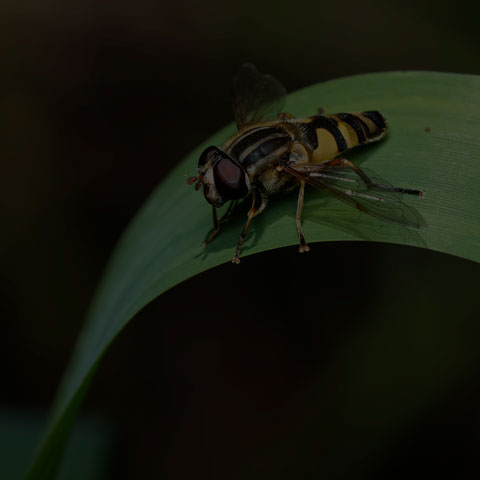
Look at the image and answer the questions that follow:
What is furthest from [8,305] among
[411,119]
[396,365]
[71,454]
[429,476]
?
[411,119]

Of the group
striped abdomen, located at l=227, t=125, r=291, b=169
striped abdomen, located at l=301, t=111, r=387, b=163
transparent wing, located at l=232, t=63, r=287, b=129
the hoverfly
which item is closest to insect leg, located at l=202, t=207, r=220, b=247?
the hoverfly

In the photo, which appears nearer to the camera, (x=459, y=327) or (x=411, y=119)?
(x=411, y=119)

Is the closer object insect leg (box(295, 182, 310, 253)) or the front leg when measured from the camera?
insect leg (box(295, 182, 310, 253))

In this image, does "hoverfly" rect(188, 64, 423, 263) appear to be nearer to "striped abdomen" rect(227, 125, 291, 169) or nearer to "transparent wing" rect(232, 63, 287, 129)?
"striped abdomen" rect(227, 125, 291, 169)

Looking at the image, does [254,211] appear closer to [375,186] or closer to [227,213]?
[227,213]

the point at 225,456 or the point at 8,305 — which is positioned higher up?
the point at 8,305

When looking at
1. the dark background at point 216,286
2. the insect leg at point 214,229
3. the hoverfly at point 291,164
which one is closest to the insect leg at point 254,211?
the hoverfly at point 291,164

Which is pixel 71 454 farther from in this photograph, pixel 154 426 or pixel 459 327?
pixel 459 327
